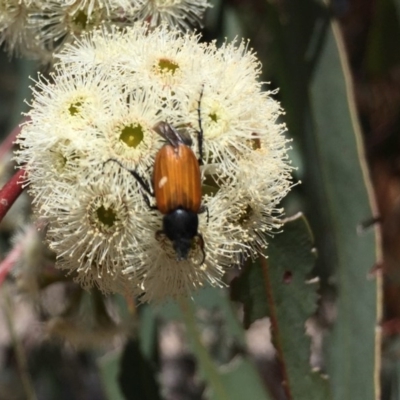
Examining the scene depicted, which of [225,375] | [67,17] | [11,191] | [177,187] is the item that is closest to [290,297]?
[225,375]

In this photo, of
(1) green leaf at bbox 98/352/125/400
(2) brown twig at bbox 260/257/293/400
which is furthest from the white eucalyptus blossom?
(1) green leaf at bbox 98/352/125/400

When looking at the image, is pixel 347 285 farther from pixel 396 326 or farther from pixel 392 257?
pixel 392 257

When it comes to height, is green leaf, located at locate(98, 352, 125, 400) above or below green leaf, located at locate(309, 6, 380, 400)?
below

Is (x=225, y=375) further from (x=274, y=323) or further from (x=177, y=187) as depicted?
(x=177, y=187)

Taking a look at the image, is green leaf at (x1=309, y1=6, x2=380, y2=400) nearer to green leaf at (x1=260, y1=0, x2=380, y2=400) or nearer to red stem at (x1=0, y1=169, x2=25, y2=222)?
green leaf at (x1=260, y1=0, x2=380, y2=400)

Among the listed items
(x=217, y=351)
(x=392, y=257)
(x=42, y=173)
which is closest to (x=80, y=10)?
(x=42, y=173)

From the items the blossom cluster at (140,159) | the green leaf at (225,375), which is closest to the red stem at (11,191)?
the blossom cluster at (140,159)
